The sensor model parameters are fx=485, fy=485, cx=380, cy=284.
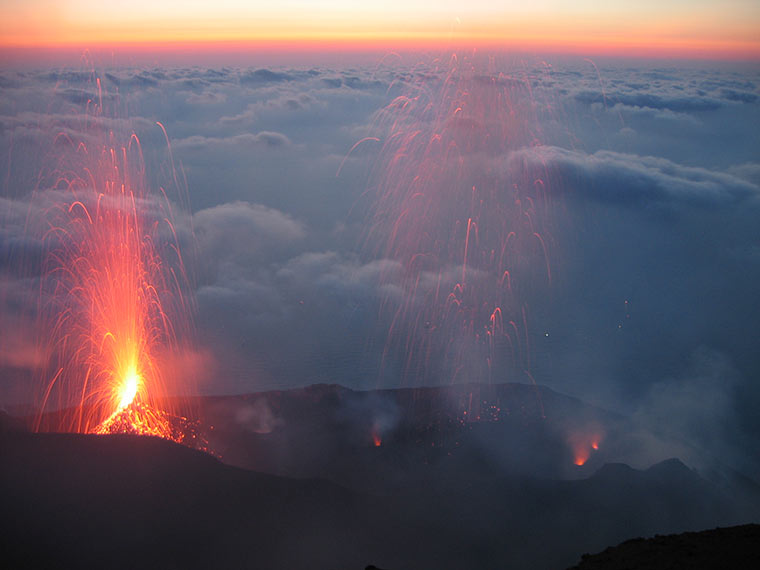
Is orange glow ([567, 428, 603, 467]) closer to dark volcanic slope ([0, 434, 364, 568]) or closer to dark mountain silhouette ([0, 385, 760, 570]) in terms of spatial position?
dark mountain silhouette ([0, 385, 760, 570])

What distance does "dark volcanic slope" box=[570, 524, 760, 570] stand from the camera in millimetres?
8070

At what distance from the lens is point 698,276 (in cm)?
6731

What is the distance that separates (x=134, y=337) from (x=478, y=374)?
863 inches

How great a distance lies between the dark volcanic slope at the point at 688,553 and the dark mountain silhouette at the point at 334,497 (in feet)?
16.4

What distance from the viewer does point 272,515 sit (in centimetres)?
1394

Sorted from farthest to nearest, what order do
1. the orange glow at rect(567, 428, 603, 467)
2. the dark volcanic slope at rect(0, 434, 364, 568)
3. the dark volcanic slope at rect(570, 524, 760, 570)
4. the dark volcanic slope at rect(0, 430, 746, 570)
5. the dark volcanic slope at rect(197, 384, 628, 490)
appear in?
1. the orange glow at rect(567, 428, 603, 467)
2. the dark volcanic slope at rect(197, 384, 628, 490)
3. the dark volcanic slope at rect(0, 430, 746, 570)
4. the dark volcanic slope at rect(0, 434, 364, 568)
5. the dark volcanic slope at rect(570, 524, 760, 570)

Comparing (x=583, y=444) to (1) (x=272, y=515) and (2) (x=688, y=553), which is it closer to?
(2) (x=688, y=553)

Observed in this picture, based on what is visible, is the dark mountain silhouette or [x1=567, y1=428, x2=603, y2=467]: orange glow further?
[x1=567, y1=428, x2=603, y2=467]: orange glow

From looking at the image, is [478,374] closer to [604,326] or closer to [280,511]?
[280,511]

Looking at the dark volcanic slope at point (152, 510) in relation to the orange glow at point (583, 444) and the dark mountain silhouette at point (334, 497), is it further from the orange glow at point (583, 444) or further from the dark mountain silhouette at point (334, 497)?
the orange glow at point (583, 444)

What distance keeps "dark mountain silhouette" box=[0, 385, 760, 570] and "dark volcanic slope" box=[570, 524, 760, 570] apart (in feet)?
16.4

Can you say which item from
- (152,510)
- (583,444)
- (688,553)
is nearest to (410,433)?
(583,444)

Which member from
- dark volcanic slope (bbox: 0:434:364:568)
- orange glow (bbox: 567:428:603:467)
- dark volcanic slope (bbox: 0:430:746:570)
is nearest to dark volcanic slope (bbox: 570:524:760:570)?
dark volcanic slope (bbox: 0:430:746:570)

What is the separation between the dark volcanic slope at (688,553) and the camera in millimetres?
8070
